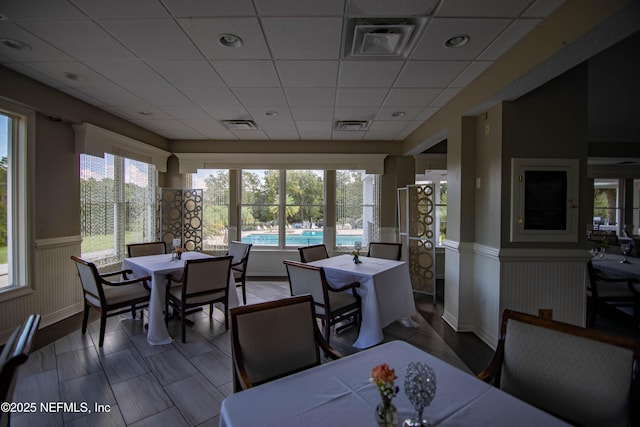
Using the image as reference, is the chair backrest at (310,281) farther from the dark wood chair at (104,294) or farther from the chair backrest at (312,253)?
the dark wood chair at (104,294)

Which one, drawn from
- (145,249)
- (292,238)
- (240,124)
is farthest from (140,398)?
(292,238)

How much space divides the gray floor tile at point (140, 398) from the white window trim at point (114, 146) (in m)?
2.92

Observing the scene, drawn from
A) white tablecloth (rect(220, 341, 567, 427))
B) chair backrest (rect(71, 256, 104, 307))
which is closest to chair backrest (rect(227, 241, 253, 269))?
chair backrest (rect(71, 256, 104, 307))

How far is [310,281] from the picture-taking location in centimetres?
276

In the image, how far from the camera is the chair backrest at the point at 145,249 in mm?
3746

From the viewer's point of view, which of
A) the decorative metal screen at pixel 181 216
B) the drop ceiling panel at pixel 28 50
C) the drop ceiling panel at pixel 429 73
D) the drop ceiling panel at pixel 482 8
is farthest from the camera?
the decorative metal screen at pixel 181 216

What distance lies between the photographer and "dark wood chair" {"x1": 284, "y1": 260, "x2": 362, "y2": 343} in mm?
2652

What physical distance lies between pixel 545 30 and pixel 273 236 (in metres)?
→ 4.89

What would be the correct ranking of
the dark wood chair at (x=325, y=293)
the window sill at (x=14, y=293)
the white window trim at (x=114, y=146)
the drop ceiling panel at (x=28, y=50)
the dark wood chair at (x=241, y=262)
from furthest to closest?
the dark wood chair at (x=241, y=262)
the white window trim at (x=114, y=146)
the window sill at (x=14, y=293)
the dark wood chair at (x=325, y=293)
the drop ceiling panel at (x=28, y=50)

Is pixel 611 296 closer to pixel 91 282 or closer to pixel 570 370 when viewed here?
pixel 570 370

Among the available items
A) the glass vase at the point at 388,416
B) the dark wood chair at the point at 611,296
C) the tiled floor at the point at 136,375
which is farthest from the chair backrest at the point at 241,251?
the dark wood chair at the point at 611,296

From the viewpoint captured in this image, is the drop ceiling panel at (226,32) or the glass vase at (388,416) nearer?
the glass vase at (388,416)

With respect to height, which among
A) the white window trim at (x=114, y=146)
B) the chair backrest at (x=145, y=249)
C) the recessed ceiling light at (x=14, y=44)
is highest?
the recessed ceiling light at (x=14, y=44)

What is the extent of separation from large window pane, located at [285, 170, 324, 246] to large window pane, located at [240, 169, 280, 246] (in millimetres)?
259
